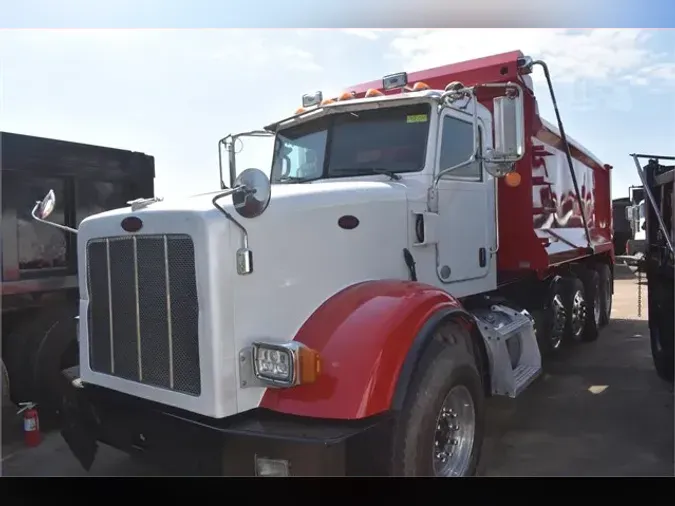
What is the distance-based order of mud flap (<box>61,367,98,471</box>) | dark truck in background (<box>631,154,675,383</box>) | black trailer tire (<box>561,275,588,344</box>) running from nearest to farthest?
mud flap (<box>61,367,98,471</box>), dark truck in background (<box>631,154,675,383</box>), black trailer tire (<box>561,275,588,344</box>)

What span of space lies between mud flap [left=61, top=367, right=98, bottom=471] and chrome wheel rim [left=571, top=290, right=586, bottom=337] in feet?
18.8

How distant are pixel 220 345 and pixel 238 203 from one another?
25.9 inches

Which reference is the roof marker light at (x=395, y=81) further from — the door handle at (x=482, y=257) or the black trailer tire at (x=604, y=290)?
the black trailer tire at (x=604, y=290)

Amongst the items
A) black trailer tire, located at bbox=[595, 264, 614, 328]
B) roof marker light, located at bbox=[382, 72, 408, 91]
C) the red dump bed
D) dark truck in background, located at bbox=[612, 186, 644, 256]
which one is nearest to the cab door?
the red dump bed

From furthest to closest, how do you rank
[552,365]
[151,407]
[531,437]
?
[552,365] → [531,437] → [151,407]

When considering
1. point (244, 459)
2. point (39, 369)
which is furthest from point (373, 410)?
point (39, 369)

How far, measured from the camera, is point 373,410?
8.92ft

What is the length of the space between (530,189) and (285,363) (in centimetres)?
345

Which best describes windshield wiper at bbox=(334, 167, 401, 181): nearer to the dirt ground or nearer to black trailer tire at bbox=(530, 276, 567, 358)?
the dirt ground

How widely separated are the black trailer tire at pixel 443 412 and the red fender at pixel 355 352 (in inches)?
8.6

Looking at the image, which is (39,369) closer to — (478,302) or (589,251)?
(478,302)

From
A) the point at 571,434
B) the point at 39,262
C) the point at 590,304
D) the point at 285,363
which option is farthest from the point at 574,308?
the point at 39,262

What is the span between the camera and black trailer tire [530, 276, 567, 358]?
19.8ft

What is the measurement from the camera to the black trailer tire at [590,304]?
7812 millimetres
